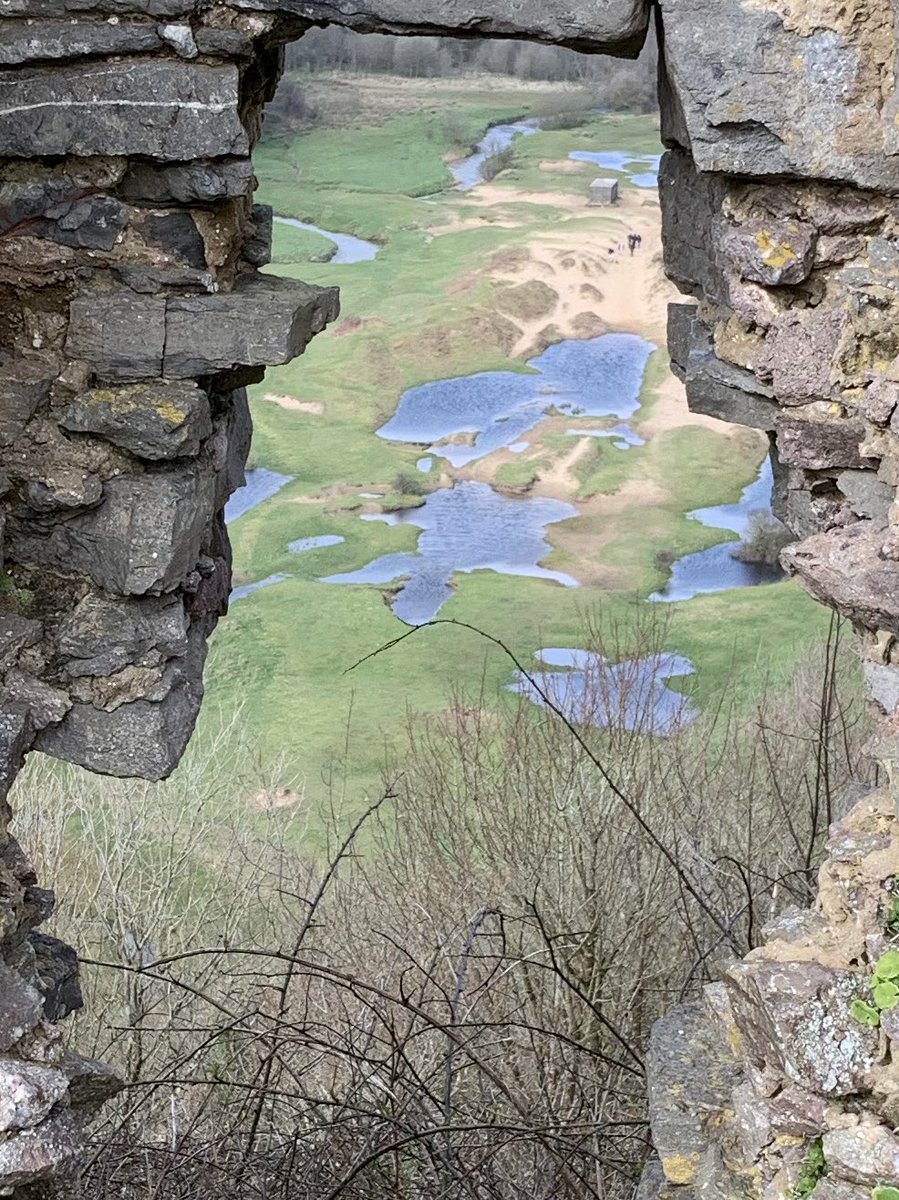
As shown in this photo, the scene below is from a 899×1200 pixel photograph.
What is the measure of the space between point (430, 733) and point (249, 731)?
225 cm

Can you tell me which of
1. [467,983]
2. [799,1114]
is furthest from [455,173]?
[799,1114]

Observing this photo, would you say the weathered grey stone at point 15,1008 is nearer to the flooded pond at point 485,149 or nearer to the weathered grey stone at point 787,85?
the weathered grey stone at point 787,85

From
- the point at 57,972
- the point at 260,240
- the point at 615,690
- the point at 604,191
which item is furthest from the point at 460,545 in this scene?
the point at 57,972

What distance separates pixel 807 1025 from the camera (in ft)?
9.50

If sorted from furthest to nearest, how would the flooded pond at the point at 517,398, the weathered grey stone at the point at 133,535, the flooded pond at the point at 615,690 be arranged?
the flooded pond at the point at 517,398 < the flooded pond at the point at 615,690 < the weathered grey stone at the point at 133,535

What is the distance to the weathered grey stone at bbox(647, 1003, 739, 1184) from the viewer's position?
127 inches

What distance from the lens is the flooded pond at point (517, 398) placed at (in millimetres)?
18203

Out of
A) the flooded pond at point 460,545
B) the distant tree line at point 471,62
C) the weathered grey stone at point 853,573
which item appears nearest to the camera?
the weathered grey stone at point 853,573

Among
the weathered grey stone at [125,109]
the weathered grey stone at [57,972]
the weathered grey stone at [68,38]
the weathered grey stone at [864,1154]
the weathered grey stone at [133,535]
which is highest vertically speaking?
the weathered grey stone at [68,38]

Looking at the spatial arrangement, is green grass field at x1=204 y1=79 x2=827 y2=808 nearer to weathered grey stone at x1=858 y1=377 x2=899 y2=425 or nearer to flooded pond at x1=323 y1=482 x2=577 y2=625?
flooded pond at x1=323 y1=482 x2=577 y2=625

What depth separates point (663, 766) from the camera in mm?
11258

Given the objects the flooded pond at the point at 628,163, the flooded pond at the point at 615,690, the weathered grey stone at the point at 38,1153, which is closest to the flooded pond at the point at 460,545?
the flooded pond at the point at 615,690

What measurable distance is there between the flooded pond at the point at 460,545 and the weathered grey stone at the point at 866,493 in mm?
11407

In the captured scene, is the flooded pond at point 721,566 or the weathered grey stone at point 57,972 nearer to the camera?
the weathered grey stone at point 57,972
